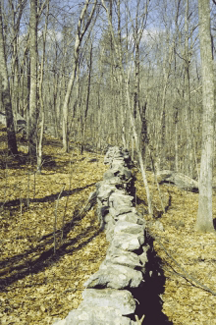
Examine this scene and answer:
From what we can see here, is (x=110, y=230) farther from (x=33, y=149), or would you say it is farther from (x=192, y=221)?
(x=33, y=149)


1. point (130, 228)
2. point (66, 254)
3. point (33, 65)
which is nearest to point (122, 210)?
point (130, 228)

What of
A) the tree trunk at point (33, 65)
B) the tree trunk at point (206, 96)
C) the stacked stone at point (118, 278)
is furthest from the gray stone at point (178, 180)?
the tree trunk at point (33, 65)

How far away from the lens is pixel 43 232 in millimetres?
5816

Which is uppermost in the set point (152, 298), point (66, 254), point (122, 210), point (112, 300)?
point (122, 210)

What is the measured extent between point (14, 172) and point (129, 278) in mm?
6331

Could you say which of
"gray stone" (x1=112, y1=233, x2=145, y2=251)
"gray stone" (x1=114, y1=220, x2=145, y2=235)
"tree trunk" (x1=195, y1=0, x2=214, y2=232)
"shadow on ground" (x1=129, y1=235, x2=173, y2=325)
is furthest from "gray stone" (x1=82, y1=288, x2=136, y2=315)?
"tree trunk" (x1=195, y1=0, x2=214, y2=232)

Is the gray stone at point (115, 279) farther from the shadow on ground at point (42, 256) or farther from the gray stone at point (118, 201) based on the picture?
the gray stone at point (118, 201)

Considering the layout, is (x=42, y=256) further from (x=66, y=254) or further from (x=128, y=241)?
(x=128, y=241)

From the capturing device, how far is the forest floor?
3754mm

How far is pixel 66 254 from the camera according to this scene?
520cm

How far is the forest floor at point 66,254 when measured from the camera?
148 inches

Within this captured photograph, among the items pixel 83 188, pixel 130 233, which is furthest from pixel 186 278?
pixel 83 188

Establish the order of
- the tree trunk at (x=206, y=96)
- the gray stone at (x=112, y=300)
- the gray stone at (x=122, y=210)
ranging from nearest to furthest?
the gray stone at (x=112, y=300)
the gray stone at (x=122, y=210)
the tree trunk at (x=206, y=96)

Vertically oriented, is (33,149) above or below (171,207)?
above
